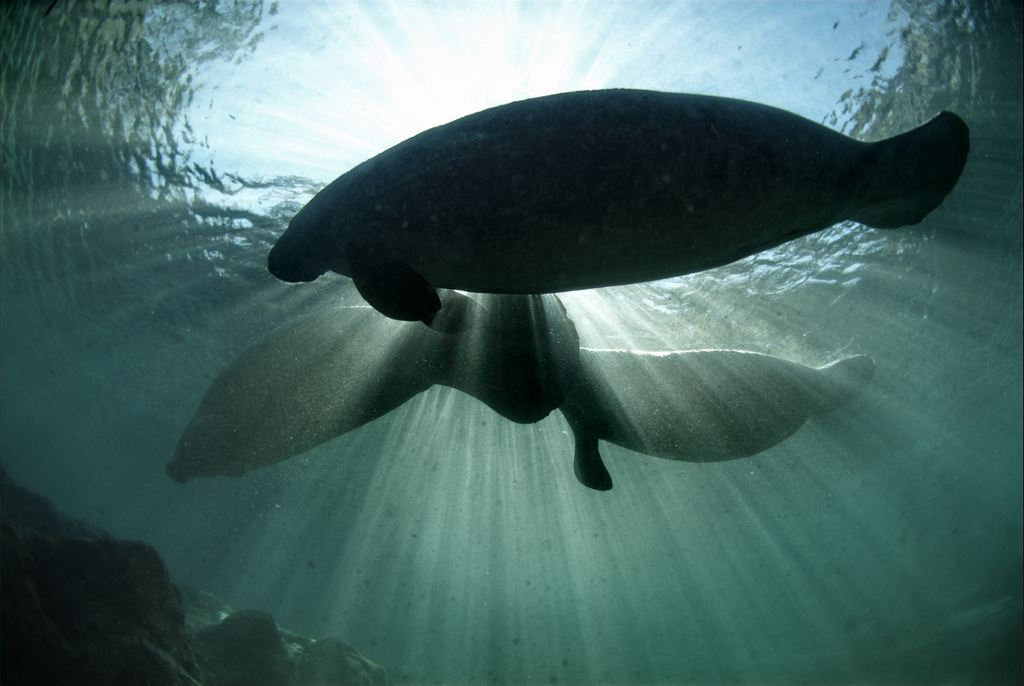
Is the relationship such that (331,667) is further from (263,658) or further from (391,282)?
(391,282)

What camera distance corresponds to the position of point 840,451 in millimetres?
21250

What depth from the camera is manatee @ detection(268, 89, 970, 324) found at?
1.46 m

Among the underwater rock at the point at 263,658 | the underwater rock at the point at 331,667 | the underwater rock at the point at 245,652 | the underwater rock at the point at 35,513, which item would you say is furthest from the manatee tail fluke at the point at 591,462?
the underwater rock at the point at 35,513

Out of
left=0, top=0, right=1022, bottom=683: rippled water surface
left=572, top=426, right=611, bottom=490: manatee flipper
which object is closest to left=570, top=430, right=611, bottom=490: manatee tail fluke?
left=572, top=426, right=611, bottom=490: manatee flipper

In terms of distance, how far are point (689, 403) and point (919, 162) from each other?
174 inches

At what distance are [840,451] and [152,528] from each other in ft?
197

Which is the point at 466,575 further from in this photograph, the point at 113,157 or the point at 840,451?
the point at 113,157

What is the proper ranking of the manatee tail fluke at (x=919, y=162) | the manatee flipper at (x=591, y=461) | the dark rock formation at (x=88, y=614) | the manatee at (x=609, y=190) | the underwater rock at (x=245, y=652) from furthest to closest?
1. the underwater rock at (x=245, y=652)
2. the dark rock formation at (x=88, y=614)
3. the manatee flipper at (x=591, y=461)
4. the manatee tail fluke at (x=919, y=162)
5. the manatee at (x=609, y=190)

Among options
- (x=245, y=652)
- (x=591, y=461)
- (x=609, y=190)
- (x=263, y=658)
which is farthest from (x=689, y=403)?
(x=245, y=652)

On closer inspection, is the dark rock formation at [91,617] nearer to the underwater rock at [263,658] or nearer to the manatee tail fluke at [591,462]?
the underwater rock at [263,658]

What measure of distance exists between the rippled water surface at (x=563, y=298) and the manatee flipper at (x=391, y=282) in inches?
230

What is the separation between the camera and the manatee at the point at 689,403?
4594mm

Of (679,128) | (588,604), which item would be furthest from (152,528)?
(679,128)

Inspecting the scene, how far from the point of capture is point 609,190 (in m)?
1.45
